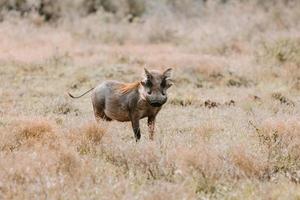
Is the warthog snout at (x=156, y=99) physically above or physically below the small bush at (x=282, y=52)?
above

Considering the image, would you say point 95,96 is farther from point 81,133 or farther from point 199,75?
point 199,75

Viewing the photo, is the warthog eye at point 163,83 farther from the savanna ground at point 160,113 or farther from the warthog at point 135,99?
the savanna ground at point 160,113

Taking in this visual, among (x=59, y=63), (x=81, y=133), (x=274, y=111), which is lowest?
(x=59, y=63)

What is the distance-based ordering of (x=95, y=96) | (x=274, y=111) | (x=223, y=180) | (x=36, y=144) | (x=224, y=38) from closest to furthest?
(x=223, y=180)
(x=36, y=144)
(x=95, y=96)
(x=274, y=111)
(x=224, y=38)

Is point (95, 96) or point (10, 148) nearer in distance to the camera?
point (10, 148)

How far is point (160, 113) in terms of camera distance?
11.9 meters

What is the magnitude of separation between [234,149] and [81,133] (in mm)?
2040

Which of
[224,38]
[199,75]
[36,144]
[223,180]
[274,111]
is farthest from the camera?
[224,38]

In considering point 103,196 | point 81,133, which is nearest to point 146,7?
point 81,133

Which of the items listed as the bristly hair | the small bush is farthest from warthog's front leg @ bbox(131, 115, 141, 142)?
the small bush

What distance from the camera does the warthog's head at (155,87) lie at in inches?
320

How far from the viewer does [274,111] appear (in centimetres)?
1178

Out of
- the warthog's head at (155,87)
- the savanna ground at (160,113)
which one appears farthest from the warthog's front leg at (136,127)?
the warthog's head at (155,87)

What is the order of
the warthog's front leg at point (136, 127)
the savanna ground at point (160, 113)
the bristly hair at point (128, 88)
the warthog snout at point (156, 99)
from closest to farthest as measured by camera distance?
1. the savanna ground at point (160, 113)
2. the warthog snout at point (156, 99)
3. the warthog's front leg at point (136, 127)
4. the bristly hair at point (128, 88)
